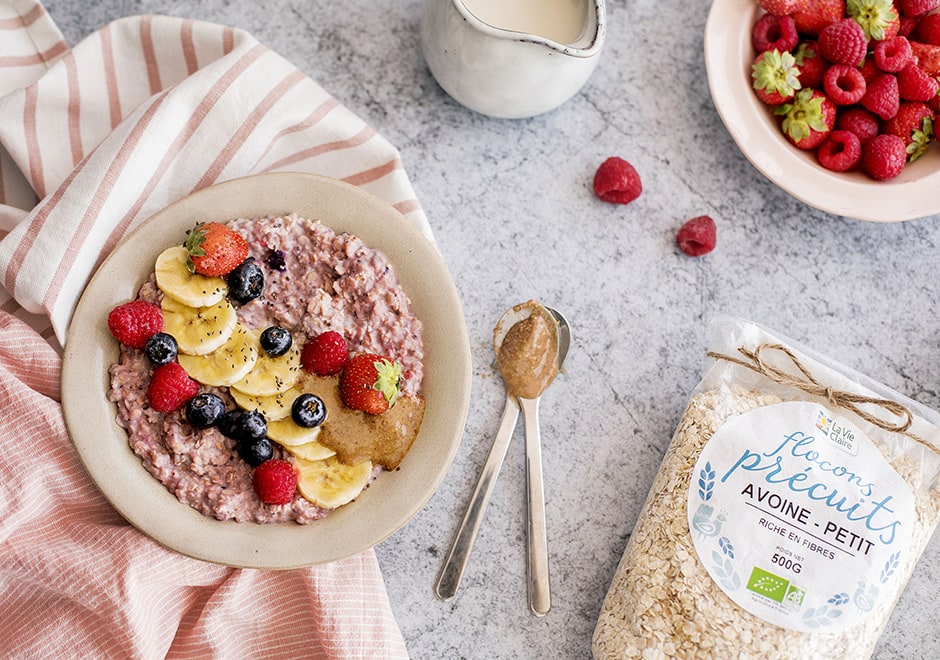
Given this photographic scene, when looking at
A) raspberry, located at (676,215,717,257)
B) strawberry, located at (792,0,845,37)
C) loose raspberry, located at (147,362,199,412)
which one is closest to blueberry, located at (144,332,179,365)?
loose raspberry, located at (147,362,199,412)

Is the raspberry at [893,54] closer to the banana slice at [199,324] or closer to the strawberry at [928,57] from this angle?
the strawberry at [928,57]

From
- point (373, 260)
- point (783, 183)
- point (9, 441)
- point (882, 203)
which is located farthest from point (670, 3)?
point (9, 441)

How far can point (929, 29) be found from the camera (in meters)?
1.65

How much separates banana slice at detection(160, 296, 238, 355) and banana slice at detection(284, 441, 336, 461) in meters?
0.22

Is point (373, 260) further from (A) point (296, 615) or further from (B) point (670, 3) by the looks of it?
(B) point (670, 3)

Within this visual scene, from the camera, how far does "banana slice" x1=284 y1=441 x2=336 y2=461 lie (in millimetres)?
1426

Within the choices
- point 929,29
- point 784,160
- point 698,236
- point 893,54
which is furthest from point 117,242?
point 929,29

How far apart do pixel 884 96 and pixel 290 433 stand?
1.29m

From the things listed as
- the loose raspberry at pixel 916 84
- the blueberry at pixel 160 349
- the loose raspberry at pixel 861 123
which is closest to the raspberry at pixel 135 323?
the blueberry at pixel 160 349

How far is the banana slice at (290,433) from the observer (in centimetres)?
142

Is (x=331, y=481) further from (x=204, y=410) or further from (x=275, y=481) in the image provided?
(x=204, y=410)

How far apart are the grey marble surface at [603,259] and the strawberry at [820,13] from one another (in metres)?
0.23

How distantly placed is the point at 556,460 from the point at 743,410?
0.38 m

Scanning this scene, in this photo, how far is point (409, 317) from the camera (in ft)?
4.96
